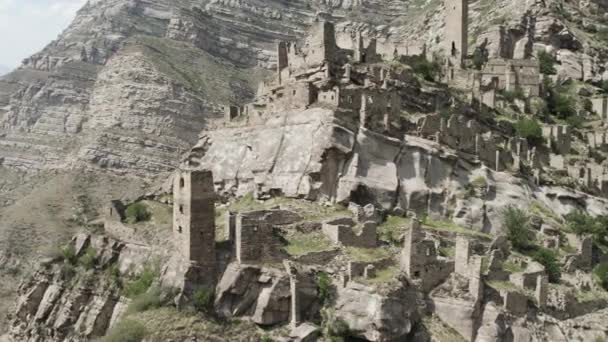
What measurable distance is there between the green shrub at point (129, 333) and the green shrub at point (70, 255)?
11.6 metres

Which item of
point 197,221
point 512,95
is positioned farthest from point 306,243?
point 512,95

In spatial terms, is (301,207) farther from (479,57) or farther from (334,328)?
(479,57)

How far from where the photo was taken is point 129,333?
2633 cm

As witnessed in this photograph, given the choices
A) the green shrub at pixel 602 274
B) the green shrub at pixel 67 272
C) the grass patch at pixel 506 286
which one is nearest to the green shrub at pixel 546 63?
the green shrub at pixel 602 274

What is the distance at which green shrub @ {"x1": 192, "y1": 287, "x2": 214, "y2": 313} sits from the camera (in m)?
27.0

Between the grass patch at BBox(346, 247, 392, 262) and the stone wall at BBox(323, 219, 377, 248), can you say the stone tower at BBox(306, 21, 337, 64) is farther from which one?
the grass patch at BBox(346, 247, 392, 262)

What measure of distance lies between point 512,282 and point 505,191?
395 inches

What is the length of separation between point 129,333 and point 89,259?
35.5 ft

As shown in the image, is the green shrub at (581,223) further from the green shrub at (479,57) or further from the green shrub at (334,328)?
the green shrub at (479,57)

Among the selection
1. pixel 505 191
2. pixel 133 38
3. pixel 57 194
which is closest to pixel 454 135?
pixel 505 191

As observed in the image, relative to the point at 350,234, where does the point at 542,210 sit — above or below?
below

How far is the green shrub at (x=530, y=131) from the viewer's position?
49.6 m

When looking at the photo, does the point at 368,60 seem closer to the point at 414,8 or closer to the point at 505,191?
the point at 505,191

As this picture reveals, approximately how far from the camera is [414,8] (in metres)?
130
